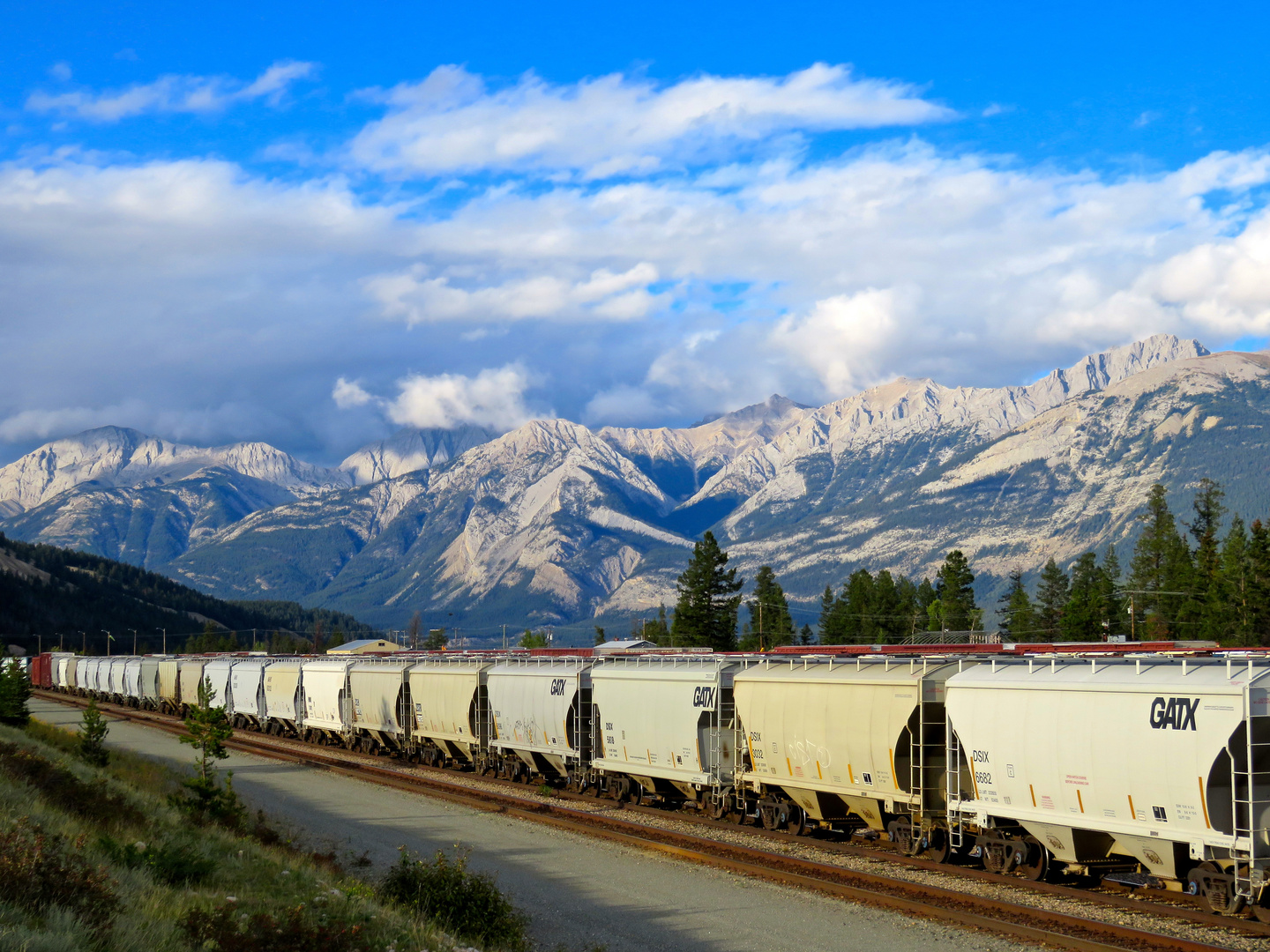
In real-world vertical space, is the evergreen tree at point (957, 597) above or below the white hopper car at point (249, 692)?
above

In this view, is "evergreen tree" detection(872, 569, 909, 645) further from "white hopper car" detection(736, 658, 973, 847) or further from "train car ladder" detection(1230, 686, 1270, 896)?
"train car ladder" detection(1230, 686, 1270, 896)

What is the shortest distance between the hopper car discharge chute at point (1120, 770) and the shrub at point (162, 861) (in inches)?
621

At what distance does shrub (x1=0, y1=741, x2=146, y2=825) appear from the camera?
2147 centimetres

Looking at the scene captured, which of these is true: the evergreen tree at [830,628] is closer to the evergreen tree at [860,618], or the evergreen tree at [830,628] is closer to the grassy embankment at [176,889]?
the evergreen tree at [860,618]

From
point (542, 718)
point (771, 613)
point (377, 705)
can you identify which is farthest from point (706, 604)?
point (542, 718)

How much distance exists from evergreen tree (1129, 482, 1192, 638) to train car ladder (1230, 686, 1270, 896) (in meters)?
106

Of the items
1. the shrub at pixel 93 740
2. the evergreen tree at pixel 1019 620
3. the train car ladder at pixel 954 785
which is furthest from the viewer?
the evergreen tree at pixel 1019 620

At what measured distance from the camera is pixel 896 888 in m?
21.8

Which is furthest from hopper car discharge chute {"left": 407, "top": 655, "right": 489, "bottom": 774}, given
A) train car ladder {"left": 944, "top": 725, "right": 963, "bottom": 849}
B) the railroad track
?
train car ladder {"left": 944, "top": 725, "right": 963, "bottom": 849}

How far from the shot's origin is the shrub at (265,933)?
39.8ft

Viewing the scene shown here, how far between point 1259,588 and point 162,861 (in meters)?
110

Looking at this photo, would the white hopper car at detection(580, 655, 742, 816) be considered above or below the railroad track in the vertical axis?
above

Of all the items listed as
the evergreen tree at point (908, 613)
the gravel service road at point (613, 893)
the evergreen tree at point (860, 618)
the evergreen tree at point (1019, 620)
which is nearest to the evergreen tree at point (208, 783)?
the gravel service road at point (613, 893)

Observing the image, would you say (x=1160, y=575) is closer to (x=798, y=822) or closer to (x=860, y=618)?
(x=860, y=618)
